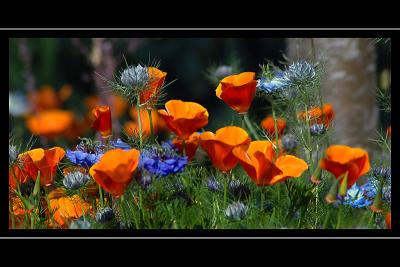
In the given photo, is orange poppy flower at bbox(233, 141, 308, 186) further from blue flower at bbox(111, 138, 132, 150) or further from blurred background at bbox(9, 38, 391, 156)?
blurred background at bbox(9, 38, 391, 156)

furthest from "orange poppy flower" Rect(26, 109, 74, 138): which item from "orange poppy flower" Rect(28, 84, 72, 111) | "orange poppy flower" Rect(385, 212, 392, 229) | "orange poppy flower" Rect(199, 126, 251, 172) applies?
"orange poppy flower" Rect(385, 212, 392, 229)

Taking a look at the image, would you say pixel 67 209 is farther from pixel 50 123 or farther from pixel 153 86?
pixel 50 123

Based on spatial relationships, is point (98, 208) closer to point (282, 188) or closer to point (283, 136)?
point (282, 188)

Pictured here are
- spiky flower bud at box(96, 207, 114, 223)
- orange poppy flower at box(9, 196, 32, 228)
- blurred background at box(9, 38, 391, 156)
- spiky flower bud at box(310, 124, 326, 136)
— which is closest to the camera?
spiky flower bud at box(96, 207, 114, 223)

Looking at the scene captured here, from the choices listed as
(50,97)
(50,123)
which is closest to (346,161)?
(50,123)

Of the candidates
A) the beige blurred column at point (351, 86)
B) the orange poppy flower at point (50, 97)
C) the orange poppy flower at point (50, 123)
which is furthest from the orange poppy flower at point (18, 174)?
the orange poppy flower at point (50, 97)

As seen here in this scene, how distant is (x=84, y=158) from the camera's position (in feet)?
5.70

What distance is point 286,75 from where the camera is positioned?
185 centimetres

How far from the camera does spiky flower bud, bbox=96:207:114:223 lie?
1681 mm

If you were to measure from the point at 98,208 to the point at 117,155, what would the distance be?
255mm

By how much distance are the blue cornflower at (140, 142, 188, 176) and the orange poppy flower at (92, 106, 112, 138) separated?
0.14 m

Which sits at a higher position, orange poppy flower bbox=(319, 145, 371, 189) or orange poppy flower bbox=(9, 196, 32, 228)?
orange poppy flower bbox=(319, 145, 371, 189)
